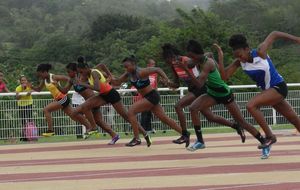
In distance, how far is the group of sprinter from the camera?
10977mm

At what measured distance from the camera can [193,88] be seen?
13.8 m

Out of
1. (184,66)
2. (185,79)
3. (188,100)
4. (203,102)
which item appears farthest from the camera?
(188,100)

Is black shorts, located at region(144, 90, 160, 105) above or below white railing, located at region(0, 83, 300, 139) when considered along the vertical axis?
above

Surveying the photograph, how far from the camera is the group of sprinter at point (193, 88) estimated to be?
11.0 metres

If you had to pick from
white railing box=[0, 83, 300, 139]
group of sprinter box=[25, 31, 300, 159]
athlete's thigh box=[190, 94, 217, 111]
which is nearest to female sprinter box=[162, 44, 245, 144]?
group of sprinter box=[25, 31, 300, 159]

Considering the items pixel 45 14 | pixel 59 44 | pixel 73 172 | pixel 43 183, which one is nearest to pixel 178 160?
pixel 73 172

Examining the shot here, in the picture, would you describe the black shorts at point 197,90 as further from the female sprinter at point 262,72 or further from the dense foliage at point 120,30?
the dense foliage at point 120,30

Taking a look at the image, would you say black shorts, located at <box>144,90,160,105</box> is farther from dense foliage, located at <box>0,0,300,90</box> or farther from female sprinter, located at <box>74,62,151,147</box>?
dense foliage, located at <box>0,0,300,90</box>

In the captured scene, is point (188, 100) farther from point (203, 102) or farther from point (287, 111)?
point (287, 111)

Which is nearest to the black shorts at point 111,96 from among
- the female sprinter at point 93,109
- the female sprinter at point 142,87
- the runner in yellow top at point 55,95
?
the female sprinter at point 93,109

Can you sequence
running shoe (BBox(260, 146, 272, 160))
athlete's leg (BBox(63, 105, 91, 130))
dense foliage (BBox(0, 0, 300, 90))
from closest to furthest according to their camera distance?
running shoe (BBox(260, 146, 272, 160))
athlete's leg (BBox(63, 105, 91, 130))
dense foliage (BBox(0, 0, 300, 90))

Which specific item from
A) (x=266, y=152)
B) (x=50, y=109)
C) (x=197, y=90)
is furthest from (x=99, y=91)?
(x=266, y=152)

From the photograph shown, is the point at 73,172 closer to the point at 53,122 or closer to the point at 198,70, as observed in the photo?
the point at 198,70

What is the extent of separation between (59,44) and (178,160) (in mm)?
74271
